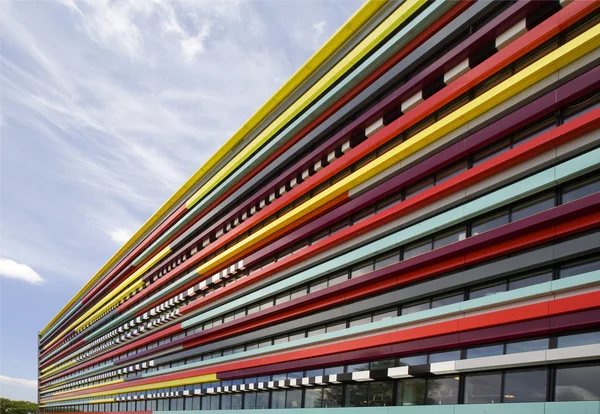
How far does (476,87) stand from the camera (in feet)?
71.9

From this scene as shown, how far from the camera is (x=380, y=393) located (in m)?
23.6

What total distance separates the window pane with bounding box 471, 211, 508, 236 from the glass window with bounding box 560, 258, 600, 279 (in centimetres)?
293

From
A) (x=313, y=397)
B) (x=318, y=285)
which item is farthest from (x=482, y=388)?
(x=318, y=285)

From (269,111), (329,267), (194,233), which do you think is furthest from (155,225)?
(329,267)

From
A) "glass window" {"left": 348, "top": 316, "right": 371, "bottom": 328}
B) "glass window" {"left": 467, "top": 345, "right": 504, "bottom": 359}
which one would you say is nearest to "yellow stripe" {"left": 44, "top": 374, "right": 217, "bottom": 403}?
"glass window" {"left": 348, "top": 316, "right": 371, "bottom": 328}

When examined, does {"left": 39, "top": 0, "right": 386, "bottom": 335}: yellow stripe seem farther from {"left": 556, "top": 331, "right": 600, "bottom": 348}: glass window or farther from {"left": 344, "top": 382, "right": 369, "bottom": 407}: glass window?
{"left": 344, "top": 382, "right": 369, "bottom": 407}: glass window

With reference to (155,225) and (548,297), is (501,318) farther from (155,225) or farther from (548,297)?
(155,225)

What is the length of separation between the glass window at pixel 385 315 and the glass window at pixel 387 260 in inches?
89.6

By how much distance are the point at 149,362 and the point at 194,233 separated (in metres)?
15.4

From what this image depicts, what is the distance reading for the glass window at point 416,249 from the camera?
22992 mm

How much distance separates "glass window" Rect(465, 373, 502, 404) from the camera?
1852 centimetres

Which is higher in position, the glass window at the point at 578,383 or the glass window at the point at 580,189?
the glass window at the point at 580,189

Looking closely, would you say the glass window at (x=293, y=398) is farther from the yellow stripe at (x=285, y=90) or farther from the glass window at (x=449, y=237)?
the yellow stripe at (x=285, y=90)

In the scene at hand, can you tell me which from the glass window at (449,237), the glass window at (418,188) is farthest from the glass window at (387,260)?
the glass window at (418,188)
